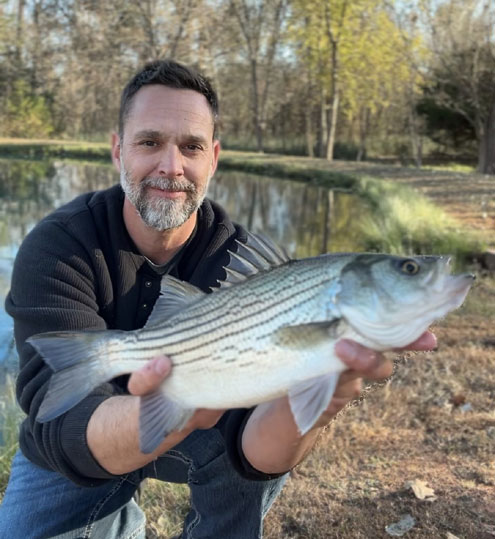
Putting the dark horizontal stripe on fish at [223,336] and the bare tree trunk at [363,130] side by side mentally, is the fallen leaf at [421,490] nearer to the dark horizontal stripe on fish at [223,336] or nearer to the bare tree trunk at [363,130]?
the dark horizontal stripe on fish at [223,336]

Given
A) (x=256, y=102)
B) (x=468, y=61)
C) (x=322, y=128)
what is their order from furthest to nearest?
(x=256, y=102) < (x=322, y=128) < (x=468, y=61)

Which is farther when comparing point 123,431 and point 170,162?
point 170,162

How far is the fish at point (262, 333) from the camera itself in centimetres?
178

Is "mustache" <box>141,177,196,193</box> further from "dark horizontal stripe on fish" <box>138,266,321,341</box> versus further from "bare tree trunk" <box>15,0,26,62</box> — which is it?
"bare tree trunk" <box>15,0,26,62</box>

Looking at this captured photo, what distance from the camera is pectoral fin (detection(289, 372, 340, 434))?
179 cm

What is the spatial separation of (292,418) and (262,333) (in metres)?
0.49

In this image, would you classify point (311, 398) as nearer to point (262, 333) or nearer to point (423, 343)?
point (262, 333)

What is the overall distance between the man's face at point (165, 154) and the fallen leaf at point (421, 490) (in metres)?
1.89

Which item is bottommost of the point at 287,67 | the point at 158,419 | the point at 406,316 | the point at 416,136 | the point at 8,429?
the point at 8,429

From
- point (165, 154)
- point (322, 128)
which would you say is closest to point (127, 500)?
point (165, 154)

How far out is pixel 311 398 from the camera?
1809 mm

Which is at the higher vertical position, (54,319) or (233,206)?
(54,319)

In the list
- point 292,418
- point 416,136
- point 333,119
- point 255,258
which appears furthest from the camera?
point 333,119

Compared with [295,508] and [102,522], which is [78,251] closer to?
[102,522]
